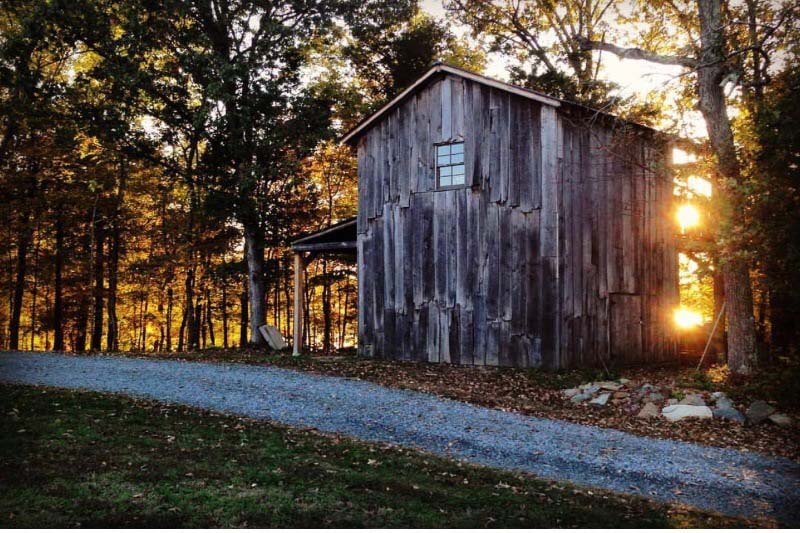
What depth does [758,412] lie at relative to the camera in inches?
414

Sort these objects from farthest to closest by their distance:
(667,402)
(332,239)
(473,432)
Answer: (332,239) < (667,402) < (473,432)

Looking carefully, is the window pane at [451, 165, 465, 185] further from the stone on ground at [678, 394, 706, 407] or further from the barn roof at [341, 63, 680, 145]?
the stone on ground at [678, 394, 706, 407]

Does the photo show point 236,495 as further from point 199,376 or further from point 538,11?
point 538,11

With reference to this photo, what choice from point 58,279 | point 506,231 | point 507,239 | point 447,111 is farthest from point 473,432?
point 58,279

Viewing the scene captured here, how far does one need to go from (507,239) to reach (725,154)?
5.43 meters

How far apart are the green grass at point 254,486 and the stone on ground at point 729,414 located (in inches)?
201

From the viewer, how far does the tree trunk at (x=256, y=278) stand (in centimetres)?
2302

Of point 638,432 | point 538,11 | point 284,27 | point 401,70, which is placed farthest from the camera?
point 401,70

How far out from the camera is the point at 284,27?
21.3 metres

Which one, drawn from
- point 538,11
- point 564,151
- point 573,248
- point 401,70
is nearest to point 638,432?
point 573,248

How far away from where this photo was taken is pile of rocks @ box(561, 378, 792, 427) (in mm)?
10523

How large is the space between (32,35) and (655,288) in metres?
21.2

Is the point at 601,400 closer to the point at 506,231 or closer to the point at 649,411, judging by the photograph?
the point at 649,411

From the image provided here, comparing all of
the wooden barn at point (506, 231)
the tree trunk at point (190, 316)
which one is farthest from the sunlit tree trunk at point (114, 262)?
the wooden barn at point (506, 231)
